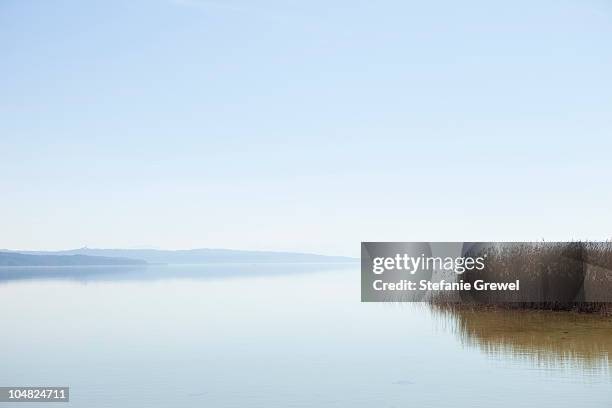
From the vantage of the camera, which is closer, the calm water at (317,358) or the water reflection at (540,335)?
the calm water at (317,358)

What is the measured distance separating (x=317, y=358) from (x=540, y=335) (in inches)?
201

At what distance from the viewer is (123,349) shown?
17281mm

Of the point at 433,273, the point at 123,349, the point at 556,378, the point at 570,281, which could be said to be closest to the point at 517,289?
the point at 570,281

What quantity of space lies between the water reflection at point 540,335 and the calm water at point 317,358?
0.04 metres

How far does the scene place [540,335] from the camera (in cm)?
1647

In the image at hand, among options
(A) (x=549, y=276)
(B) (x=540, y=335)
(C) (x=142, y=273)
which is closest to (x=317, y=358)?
(B) (x=540, y=335)

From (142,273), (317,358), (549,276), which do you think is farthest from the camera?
(142,273)

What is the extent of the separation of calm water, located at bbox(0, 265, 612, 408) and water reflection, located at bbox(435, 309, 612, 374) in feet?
0.12

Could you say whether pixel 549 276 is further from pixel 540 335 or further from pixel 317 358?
pixel 317 358

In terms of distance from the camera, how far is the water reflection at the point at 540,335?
13.8 meters

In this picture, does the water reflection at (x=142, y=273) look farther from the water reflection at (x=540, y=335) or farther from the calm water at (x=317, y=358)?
the water reflection at (x=540, y=335)

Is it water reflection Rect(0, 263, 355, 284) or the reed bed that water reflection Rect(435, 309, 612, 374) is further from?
water reflection Rect(0, 263, 355, 284)

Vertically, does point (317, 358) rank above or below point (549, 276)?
below

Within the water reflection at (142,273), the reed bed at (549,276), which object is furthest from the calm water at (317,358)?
the water reflection at (142,273)
